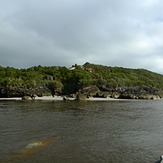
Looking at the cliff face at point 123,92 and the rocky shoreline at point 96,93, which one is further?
the cliff face at point 123,92

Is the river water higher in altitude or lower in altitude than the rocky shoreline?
lower

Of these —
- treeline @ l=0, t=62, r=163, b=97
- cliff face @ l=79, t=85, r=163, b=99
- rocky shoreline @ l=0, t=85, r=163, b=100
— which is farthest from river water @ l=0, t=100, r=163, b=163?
cliff face @ l=79, t=85, r=163, b=99

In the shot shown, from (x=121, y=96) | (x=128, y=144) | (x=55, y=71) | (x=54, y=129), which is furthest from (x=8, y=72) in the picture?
(x=128, y=144)

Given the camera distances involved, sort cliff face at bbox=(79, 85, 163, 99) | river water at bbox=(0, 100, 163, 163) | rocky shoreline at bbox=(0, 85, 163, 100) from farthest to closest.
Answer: cliff face at bbox=(79, 85, 163, 99), rocky shoreline at bbox=(0, 85, 163, 100), river water at bbox=(0, 100, 163, 163)

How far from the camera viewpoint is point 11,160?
17.3 metres

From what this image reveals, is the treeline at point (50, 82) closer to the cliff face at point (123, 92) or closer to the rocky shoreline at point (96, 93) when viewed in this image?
the rocky shoreline at point (96, 93)

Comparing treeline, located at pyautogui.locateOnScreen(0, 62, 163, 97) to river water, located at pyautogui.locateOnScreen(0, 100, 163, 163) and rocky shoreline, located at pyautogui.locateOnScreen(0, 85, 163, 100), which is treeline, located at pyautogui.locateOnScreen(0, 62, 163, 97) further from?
river water, located at pyautogui.locateOnScreen(0, 100, 163, 163)

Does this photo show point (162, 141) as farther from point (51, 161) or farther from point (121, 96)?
point (121, 96)

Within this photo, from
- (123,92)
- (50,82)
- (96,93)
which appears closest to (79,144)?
(96,93)

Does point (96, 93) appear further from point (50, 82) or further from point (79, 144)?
point (79, 144)

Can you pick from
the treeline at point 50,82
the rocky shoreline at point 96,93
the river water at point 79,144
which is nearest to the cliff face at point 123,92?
the rocky shoreline at point 96,93

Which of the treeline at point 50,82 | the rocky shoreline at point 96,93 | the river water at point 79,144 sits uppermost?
the treeline at point 50,82

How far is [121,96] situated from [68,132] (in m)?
91.2

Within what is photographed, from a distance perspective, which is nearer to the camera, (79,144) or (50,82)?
(79,144)
